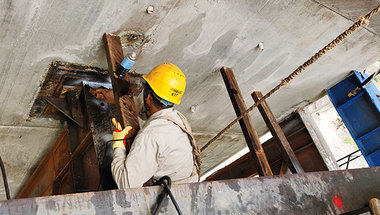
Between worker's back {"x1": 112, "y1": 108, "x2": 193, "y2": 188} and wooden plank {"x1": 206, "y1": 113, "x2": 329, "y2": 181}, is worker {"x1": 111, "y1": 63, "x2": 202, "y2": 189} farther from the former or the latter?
wooden plank {"x1": 206, "y1": 113, "x2": 329, "y2": 181}

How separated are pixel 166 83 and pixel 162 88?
61 millimetres

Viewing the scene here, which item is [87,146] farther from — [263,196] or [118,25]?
[263,196]

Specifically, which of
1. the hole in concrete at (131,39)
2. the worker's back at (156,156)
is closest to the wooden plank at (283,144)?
the hole in concrete at (131,39)

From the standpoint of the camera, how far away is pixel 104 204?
60.7 inches

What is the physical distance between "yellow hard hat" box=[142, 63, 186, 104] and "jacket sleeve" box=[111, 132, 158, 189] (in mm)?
675

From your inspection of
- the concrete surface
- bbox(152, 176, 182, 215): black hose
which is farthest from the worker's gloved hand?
the concrete surface

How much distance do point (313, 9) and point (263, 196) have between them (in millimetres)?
2682

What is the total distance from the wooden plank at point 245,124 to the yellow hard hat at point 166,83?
1397 mm

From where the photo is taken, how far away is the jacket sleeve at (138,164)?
7.78ft

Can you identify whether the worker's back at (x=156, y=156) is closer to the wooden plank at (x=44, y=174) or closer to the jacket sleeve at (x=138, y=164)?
the jacket sleeve at (x=138, y=164)

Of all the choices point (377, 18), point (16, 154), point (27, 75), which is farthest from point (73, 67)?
point (377, 18)

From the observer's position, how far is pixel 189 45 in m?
4.05

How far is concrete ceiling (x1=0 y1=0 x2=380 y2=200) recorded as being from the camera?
3.27 meters

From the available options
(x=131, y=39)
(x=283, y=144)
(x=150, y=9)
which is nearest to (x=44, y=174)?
(x=131, y=39)
